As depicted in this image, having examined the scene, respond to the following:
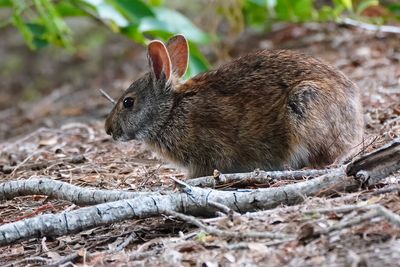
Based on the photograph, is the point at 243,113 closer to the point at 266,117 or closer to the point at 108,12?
the point at 266,117

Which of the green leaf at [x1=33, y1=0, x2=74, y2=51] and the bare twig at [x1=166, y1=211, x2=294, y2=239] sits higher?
the green leaf at [x1=33, y1=0, x2=74, y2=51]

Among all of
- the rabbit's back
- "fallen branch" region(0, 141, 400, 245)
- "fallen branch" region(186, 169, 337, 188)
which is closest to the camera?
"fallen branch" region(0, 141, 400, 245)

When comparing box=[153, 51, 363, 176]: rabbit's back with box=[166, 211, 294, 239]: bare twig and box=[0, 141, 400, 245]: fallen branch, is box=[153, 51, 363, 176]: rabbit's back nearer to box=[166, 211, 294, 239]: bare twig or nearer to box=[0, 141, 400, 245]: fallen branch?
box=[0, 141, 400, 245]: fallen branch

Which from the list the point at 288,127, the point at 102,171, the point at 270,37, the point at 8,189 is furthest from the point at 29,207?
the point at 270,37

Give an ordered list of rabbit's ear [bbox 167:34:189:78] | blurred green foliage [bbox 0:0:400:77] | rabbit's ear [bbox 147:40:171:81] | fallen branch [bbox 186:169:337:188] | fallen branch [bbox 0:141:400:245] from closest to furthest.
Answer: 1. fallen branch [bbox 0:141:400:245]
2. fallen branch [bbox 186:169:337:188]
3. rabbit's ear [bbox 147:40:171:81]
4. rabbit's ear [bbox 167:34:189:78]
5. blurred green foliage [bbox 0:0:400:77]

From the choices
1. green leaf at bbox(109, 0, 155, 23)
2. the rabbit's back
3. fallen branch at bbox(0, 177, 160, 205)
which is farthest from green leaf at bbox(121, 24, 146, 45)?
fallen branch at bbox(0, 177, 160, 205)

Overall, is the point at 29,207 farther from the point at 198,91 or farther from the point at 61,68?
the point at 61,68
